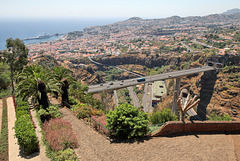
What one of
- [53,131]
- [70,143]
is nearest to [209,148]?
[70,143]

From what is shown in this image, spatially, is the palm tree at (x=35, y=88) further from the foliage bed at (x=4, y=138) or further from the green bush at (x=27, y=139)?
the green bush at (x=27, y=139)

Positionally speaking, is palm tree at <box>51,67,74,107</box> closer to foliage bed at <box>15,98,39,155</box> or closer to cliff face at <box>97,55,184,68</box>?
foliage bed at <box>15,98,39,155</box>

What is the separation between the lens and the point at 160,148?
903 cm

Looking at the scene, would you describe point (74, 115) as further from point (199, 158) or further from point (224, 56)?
point (224, 56)

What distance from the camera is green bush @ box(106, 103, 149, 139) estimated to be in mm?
9516

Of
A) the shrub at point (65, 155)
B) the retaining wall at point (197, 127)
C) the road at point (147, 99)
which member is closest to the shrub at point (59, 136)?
the shrub at point (65, 155)

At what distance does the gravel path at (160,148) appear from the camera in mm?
8297

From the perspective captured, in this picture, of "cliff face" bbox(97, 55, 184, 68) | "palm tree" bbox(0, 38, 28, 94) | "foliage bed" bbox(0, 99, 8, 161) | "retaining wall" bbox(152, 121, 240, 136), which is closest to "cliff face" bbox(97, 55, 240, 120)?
"cliff face" bbox(97, 55, 184, 68)

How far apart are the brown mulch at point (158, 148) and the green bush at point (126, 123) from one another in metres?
0.56

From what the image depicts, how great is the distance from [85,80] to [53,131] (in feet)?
254

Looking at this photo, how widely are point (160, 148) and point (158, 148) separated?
131 millimetres

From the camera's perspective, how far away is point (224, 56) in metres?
67.0

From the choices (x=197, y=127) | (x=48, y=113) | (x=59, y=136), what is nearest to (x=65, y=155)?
(x=59, y=136)

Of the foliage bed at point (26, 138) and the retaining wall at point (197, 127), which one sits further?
the retaining wall at point (197, 127)
